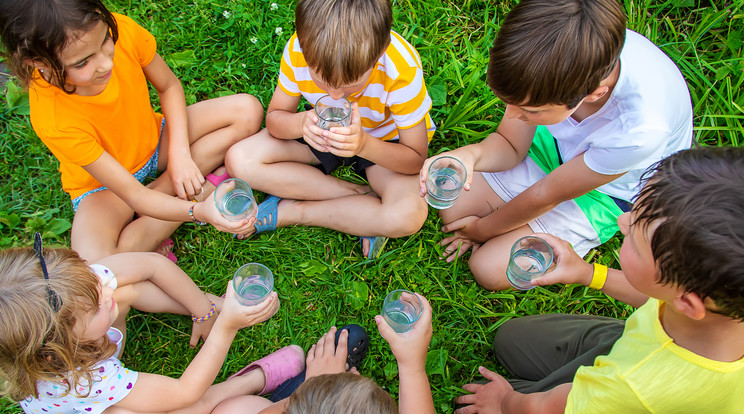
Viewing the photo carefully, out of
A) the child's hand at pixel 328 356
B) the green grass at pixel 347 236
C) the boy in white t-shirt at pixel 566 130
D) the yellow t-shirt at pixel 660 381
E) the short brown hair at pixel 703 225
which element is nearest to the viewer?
the short brown hair at pixel 703 225

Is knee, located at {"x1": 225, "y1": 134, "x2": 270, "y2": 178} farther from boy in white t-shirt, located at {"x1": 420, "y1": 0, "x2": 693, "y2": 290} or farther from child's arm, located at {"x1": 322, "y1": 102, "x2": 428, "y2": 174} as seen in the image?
boy in white t-shirt, located at {"x1": 420, "y1": 0, "x2": 693, "y2": 290}

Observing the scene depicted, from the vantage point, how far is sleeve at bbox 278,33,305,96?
9.11ft

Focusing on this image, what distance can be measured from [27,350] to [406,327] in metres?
1.68

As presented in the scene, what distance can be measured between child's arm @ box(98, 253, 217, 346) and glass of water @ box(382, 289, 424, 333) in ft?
3.65

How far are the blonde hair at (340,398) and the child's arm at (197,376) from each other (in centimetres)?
78

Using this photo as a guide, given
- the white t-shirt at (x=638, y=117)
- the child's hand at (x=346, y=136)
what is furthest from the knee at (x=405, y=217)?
the white t-shirt at (x=638, y=117)

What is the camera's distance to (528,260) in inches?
108

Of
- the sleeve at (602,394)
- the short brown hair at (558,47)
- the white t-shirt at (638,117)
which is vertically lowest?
the sleeve at (602,394)

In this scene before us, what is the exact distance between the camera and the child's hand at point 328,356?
9.87 feet

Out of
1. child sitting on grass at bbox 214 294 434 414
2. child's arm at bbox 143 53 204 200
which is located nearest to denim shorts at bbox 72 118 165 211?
child's arm at bbox 143 53 204 200

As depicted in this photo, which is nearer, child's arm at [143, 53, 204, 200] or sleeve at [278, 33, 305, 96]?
sleeve at [278, 33, 305, 96]

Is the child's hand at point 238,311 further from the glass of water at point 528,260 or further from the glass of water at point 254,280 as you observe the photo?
the glass of water at point 528,260

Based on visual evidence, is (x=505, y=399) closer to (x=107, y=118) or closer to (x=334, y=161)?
(x=334, y=161)

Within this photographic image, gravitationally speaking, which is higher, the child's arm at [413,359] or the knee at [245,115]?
the knee at [245,115]
